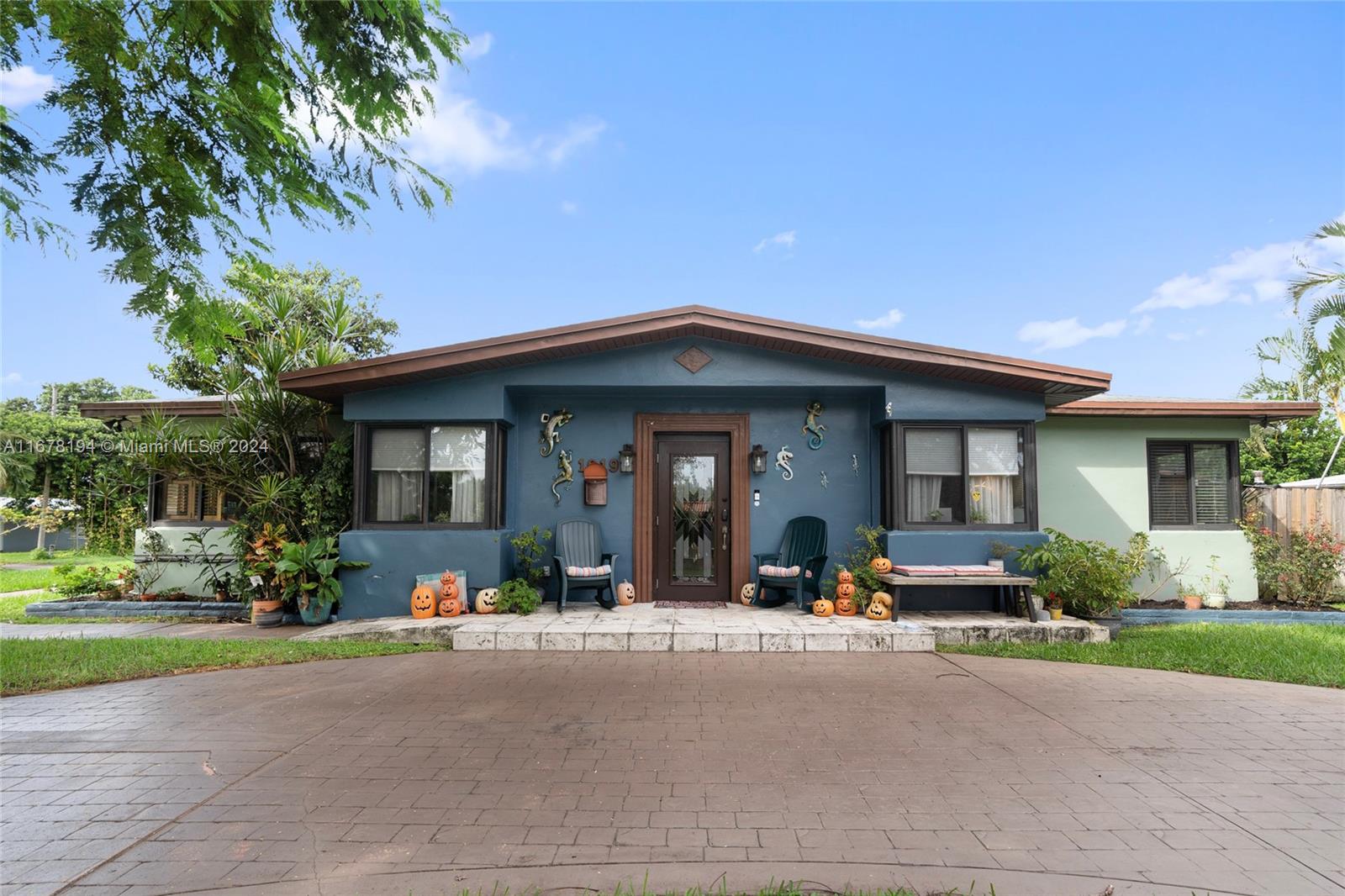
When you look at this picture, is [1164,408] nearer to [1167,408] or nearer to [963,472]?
[1167,408]

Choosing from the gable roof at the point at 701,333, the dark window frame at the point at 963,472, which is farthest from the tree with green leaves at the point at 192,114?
the dark window frame at the point at 963,472

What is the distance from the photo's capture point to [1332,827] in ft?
9.57

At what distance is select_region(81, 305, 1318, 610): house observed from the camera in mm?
7555

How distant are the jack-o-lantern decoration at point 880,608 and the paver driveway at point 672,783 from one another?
1.76 metres

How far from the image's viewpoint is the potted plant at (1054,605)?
7152mm

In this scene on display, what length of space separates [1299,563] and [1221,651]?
12.0 feet

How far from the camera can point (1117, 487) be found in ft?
28.2

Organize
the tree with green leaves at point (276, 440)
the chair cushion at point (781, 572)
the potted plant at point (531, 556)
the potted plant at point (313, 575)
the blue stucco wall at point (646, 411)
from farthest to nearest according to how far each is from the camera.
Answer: the tree with green leaves at point (276, 440)
the potted plant at point (531, 556)
the chair cushion at point (781, 572)
the blue stucco wall at point (646, 411)
the potted plant at point (313, 575)

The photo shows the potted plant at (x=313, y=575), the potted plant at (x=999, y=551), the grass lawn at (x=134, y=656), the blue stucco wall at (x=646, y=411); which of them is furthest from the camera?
the blue stucco wall at (x=646, y=411)

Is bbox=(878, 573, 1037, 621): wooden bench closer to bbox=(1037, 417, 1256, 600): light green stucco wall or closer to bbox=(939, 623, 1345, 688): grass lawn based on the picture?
bbox=(939, 623, 1345, 688): grass lawn

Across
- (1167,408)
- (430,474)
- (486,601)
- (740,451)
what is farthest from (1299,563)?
(430,474)

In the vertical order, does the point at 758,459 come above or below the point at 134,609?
above

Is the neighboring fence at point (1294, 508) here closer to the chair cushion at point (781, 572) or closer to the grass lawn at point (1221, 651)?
the grass lawn at point (1221, 651)

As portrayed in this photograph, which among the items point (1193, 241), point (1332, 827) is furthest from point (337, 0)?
point (1193, 241)
